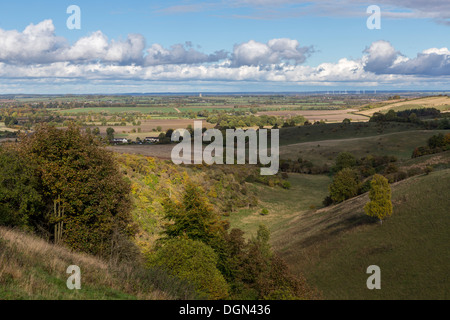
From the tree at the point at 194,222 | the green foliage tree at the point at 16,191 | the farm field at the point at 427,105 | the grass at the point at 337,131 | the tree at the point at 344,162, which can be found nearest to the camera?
the green foliage tree at the point at 16,191

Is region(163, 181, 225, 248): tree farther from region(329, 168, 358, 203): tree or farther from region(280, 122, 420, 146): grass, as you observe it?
region(280, 122, 420, 146): grass

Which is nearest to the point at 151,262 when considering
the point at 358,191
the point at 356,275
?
the point at 356,275

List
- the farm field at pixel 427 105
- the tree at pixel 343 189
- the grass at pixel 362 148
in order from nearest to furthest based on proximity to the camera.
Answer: the tree at pixel 343 189
the grass at pixel 362 148
the farm field at pixel 427 105

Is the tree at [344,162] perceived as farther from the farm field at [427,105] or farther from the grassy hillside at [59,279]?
the farm field at [427,105]

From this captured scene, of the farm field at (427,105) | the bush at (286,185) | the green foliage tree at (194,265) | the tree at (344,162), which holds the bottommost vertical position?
A: the bush at (286,185)

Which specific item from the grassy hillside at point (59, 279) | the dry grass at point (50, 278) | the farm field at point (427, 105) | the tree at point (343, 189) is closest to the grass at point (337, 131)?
the farm field at point (427, 105)

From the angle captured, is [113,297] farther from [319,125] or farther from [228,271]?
[319,125]

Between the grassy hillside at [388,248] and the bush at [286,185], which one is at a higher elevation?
the grassy hillside at [388,248]

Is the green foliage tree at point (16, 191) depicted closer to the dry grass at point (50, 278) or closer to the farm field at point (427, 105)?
the dry grass at point (50, 278)

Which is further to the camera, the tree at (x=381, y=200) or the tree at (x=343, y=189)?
the tree at (x=343, y=189)
